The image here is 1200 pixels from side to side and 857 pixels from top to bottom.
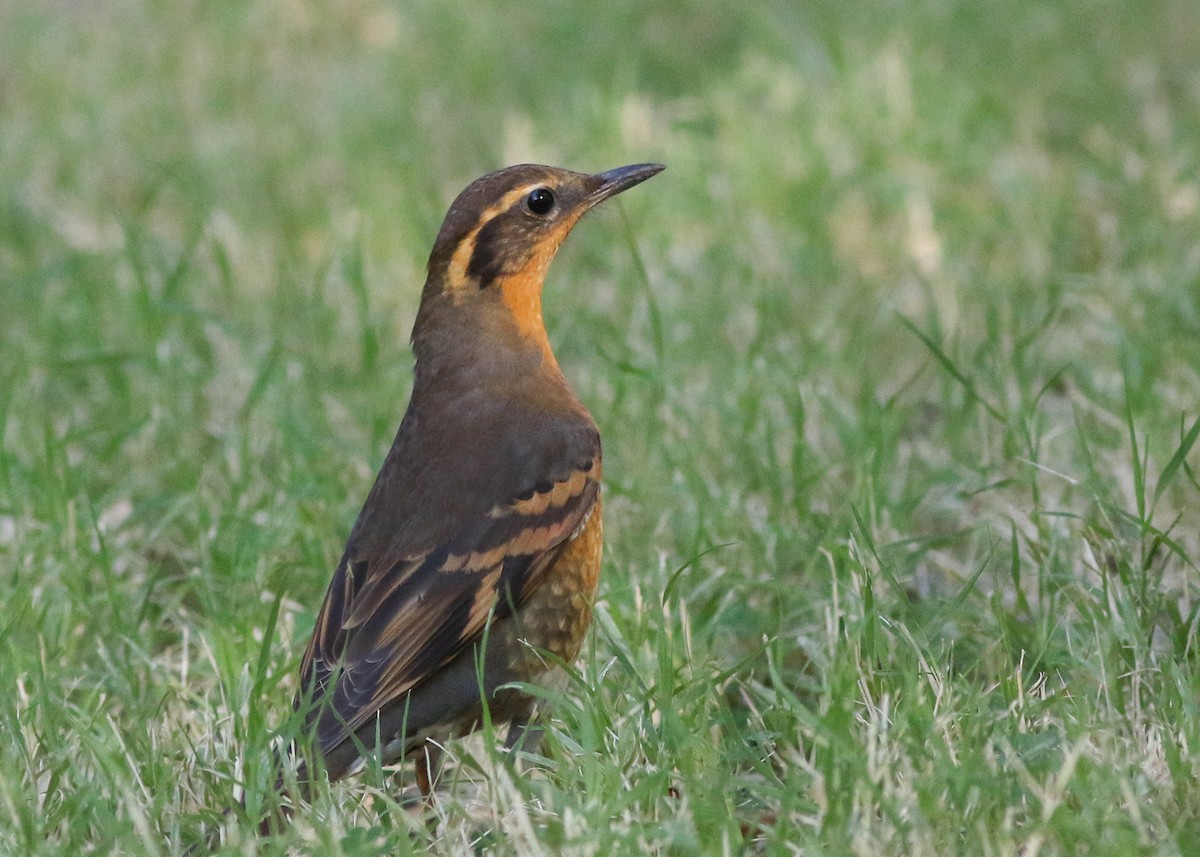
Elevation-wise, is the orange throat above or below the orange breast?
above

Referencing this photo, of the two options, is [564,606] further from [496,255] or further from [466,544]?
[496,255]

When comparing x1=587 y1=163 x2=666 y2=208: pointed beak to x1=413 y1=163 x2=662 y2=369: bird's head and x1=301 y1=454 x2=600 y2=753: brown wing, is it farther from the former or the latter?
x1=301 y1=454 x2=600 y2=753: brown wing

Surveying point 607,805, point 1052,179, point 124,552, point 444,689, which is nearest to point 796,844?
point 607,805

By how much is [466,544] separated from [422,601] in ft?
0.61

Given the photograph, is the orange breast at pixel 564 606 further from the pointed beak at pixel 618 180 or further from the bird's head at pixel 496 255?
the pointed beak at pixel 618 180

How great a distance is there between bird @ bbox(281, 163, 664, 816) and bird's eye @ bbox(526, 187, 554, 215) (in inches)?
2.0

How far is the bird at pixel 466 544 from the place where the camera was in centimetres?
418

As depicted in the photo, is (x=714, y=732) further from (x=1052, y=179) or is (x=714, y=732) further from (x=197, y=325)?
(x=1052, y=179)

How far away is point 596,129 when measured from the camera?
27.6 feet

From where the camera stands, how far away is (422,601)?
166 inches

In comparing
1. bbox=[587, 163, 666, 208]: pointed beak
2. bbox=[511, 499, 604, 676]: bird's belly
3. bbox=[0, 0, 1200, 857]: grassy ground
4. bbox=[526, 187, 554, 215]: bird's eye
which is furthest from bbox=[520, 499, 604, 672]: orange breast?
bbox=[587, 163, 666, 208]: pointed beak

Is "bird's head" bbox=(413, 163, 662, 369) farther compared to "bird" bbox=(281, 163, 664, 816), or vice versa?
"bird's head" bbox=(413, 163, 662, 369)

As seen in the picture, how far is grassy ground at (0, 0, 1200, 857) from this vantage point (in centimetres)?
380

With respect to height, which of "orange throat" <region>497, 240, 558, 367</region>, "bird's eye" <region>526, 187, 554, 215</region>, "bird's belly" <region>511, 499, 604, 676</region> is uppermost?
"bird's eye" <region>526, 187, 554, 215</region>
